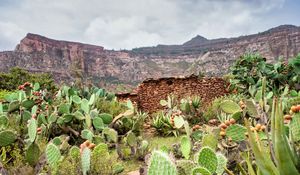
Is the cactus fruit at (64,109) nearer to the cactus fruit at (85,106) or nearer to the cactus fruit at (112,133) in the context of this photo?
the cactus fruit at (85,106)

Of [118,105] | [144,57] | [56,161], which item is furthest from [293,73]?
[144,57]

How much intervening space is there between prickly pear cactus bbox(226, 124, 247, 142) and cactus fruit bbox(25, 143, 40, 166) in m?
1.82

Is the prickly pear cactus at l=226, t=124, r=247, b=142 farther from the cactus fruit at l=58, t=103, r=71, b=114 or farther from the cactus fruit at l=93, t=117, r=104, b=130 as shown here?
the cactus fruit at l=58, t=103, r=71, b=114

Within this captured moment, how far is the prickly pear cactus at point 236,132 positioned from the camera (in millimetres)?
3561

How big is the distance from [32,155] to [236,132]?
193 cm

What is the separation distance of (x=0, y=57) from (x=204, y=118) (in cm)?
4409

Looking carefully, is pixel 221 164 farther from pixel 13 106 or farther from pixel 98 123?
pixel 13 106

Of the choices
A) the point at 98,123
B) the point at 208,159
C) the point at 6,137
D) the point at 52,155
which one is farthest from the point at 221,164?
the point at 98,123

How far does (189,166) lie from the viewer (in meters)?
2.57

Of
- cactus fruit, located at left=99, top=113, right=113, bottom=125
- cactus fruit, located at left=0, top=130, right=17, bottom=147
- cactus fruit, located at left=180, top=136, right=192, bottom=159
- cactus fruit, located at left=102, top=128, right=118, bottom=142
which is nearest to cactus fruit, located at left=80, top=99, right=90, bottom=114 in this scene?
cactus fruit, located at left=99, top=113, right=113, bottom=125

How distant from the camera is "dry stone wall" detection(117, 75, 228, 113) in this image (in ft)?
45.8

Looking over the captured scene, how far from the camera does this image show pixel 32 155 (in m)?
3.84

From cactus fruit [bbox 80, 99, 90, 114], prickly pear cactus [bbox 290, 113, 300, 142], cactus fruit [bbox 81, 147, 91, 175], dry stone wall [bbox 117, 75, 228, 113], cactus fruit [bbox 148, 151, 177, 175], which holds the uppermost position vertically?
cactus fruit [bbox 148, 151, 177, 175]

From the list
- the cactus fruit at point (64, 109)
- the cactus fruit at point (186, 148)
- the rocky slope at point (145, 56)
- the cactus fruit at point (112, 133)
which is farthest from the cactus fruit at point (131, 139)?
the rocky slope at point (145, 56)
